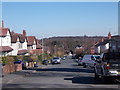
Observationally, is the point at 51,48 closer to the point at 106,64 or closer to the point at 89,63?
the point at 89,63

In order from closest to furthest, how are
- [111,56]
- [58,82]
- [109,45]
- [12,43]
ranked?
1. [58,82]
2. [111,56]
3. [109,45]
4. [12,43]

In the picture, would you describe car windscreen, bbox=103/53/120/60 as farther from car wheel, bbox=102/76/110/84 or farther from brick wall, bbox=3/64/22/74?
brick wall, bbox=3/64/22/74

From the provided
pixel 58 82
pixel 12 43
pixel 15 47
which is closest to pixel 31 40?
pixel 15 47

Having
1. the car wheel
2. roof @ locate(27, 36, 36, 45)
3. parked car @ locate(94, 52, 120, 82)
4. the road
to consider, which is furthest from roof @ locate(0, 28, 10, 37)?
the car wheel

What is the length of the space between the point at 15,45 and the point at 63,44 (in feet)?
293

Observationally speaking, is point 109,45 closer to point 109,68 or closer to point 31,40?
point 109,68

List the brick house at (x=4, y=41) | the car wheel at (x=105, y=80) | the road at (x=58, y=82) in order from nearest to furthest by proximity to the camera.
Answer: the road at (x=58, y=82) < the car wheel at (x=105, y=80) < the brick house at (x=4, y=41)

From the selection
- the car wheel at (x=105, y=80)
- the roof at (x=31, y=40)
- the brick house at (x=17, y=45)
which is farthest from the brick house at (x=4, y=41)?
the car wheel at (x=105, y=80)

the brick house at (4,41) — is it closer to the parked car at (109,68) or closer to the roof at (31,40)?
the roof at (31,40)

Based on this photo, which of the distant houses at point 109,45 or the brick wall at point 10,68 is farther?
the distant houses at point 109,45

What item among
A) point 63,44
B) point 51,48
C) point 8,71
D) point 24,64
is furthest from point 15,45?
point 63,44

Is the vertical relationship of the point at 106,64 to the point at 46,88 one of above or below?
above

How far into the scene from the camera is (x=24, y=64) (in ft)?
116

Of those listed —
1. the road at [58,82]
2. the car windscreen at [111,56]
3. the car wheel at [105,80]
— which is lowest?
the road at [58,82]
